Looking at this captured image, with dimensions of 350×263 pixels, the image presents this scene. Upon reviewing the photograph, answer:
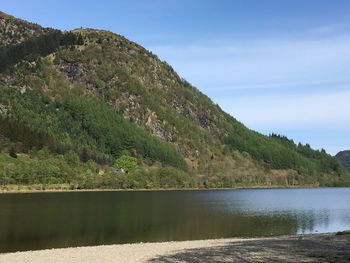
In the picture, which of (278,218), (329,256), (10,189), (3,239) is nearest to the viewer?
(329,256)

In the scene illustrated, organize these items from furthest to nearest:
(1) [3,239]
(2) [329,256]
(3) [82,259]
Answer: (1) [3,239] < (3) [82,259] < (2) [329,256]

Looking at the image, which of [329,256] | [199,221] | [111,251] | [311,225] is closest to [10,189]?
[199,221]

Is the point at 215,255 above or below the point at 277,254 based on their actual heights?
below

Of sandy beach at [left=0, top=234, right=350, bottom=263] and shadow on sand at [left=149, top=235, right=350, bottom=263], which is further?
sandy beach at [left=0, top=234, right=350, bottom=263]

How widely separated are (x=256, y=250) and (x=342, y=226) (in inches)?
1991

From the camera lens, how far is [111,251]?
44125 mm

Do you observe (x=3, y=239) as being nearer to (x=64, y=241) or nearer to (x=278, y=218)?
(x=64, y=241)

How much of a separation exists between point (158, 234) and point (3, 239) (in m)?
21.0

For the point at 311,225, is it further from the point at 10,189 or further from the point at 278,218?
the point at 10,189

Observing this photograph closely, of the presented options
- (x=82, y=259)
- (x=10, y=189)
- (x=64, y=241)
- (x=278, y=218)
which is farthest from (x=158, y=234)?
(x=10, y=189)

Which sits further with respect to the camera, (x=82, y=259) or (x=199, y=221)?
(x=199, y=221)

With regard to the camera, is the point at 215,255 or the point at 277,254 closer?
the point at 277,254

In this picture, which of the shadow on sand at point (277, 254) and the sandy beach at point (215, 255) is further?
the sandy beach at point (215, 255)

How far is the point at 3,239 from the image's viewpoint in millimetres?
58406
